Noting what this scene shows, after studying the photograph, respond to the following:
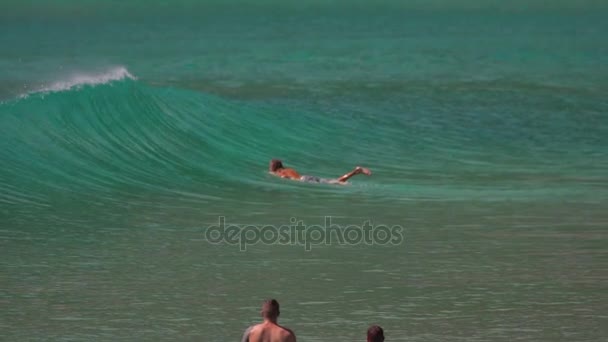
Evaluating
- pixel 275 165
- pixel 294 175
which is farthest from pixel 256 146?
pixel 294 175

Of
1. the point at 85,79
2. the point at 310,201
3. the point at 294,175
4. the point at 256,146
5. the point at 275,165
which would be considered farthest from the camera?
the point at 85,79

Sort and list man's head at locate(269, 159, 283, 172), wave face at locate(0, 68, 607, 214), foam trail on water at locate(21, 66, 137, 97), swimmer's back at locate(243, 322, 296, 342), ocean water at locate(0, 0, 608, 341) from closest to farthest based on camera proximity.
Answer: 1. swimmer's back at locate(243, 322, 296, 342)
2. ocean water at locate(0, 0, 608, 341)
3. wave face at locate(0, 68, 607, 214)
4. man's head at locate(269, 159, 283, 172)
5. foam trail on water at locate(21, 66, 137, 97)

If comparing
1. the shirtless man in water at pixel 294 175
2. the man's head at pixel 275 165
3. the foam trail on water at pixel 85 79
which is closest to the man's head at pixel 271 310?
the shirtless man in water at pixel 294 175

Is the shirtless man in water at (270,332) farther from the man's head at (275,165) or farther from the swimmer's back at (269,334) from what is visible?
the man's head at (275,165)

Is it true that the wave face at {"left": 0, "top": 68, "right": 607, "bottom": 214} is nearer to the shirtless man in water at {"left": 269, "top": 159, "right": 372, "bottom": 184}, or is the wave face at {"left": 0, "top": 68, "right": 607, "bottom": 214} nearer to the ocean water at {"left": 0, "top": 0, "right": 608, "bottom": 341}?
the ocean water at {"left": 0, "top": 0, "right": 608, "bottom": 341}

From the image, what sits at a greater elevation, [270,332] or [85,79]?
[85,79]

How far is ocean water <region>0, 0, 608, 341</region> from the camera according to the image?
1351 centimetres

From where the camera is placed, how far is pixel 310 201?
66.9ft

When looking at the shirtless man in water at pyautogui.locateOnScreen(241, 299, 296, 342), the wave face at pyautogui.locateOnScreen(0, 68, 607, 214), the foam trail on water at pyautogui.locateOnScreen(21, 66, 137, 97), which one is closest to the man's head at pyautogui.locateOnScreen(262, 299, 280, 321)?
the shirtless man in water at pyautogui.locateOnScreen(241, 299, 296, 342)

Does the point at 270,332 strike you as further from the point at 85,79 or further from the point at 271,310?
the point at 85,79

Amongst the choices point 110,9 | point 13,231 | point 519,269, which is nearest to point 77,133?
point 13,231

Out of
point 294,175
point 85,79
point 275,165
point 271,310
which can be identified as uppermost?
point 85,79

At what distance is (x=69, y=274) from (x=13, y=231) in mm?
2738

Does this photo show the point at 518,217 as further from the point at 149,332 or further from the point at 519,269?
the point at 149,332
